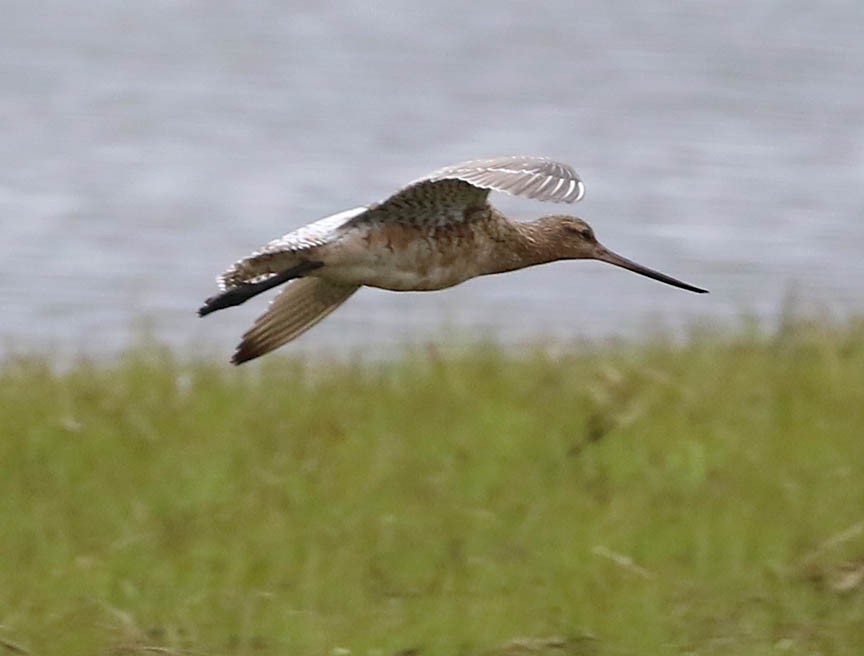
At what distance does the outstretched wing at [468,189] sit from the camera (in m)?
5.31

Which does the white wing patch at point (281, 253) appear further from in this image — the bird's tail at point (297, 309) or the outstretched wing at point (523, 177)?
the outstretched wing at point (523, 177)

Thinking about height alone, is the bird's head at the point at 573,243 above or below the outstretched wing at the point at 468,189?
below

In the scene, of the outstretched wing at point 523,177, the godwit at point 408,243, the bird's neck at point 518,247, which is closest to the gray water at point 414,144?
the bird's neck at point 518,247

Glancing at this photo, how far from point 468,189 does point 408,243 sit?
0.68 ft

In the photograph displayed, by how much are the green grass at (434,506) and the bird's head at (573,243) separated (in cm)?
70

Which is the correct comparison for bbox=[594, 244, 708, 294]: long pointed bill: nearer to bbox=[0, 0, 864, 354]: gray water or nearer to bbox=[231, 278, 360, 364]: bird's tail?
bbox=[231, 278, 360, 364]: bird's tail

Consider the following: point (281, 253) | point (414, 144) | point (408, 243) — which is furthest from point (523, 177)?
point (414, 144)

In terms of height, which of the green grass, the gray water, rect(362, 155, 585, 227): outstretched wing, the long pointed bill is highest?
the gray water

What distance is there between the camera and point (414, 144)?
1428cm

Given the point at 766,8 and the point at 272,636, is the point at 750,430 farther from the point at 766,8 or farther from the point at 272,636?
the point at 766,8

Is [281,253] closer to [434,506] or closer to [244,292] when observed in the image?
[244,292]

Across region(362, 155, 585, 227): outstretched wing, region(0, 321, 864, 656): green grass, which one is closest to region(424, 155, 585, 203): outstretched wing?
region(362, 155, 585, 227): outstretched wing

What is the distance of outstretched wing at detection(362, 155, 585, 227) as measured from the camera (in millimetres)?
5309

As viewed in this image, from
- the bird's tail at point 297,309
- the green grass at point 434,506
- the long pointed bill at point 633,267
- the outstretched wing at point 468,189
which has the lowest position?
the green grass at point 434,506
